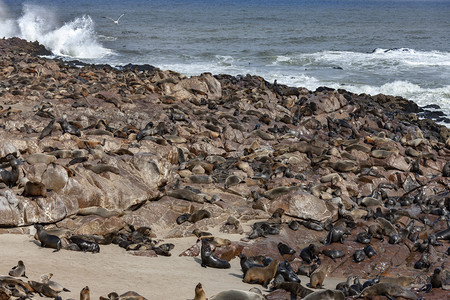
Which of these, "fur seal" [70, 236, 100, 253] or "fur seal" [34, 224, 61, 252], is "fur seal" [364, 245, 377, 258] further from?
"fur seal" [34, 224, 61, 252]

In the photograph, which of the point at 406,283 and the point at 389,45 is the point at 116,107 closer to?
the point at 406,283

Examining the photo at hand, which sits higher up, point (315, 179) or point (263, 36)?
point (263, 36)

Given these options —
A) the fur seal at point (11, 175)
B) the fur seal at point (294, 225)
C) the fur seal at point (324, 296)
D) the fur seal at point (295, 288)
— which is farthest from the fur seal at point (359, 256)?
the fur seal at point (11, 175)

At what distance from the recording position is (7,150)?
10.9 metres

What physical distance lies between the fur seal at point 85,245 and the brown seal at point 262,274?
264 centimetres

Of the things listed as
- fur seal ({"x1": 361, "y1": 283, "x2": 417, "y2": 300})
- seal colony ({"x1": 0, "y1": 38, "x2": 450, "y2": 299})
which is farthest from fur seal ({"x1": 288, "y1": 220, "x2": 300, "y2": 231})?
fur seal ({"x1": 361, "y1": 283, "x2": 417, "y2": 300})

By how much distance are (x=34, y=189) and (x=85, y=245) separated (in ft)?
5.31

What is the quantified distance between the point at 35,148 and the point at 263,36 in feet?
152

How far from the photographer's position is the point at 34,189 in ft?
31.3

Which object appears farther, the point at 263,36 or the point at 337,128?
the point at 263,36

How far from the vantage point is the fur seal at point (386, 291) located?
764 cm

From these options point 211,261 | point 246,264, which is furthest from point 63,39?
point 246,264

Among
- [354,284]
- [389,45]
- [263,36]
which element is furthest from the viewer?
[263,36]

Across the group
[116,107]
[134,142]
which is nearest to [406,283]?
[134,142]
